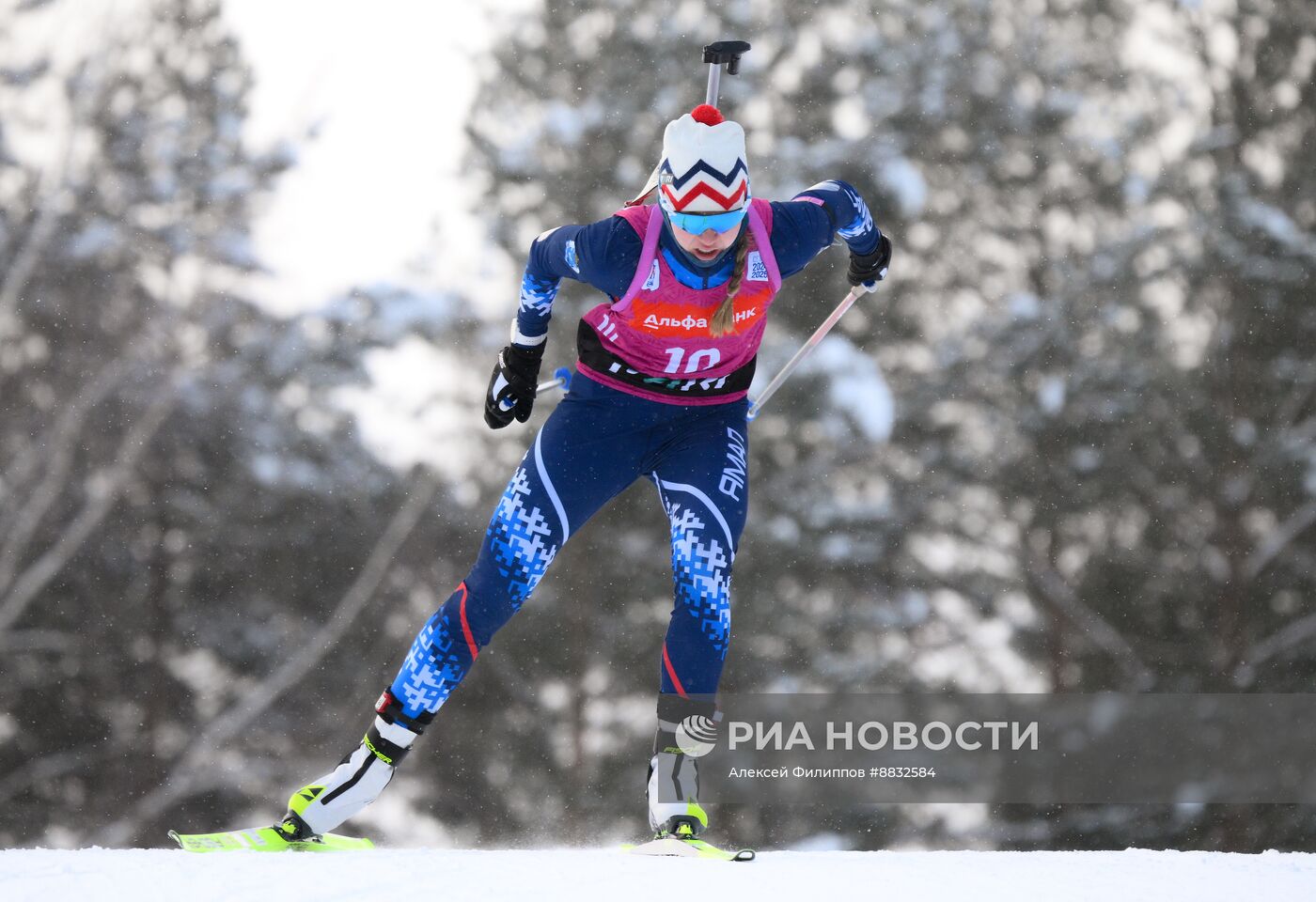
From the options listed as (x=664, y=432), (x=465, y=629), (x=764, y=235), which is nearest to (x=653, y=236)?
(x=764, y=235)

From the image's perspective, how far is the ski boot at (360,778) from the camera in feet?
10.3

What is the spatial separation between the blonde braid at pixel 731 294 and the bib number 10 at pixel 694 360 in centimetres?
9

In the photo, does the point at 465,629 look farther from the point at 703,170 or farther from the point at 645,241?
the point at 703,170

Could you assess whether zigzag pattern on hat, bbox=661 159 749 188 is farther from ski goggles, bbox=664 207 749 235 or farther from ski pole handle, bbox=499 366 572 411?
ski pole handle, bbox=499 366 572 411

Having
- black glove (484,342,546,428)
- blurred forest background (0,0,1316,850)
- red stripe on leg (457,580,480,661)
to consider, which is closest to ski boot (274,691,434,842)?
red stripe on leg (457,580,480,661)

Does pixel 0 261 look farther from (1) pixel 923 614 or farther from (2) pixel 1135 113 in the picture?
(2) pixel 1135 113

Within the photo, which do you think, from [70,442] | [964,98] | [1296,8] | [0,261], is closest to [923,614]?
[964,98]

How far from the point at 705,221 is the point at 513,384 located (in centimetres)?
76

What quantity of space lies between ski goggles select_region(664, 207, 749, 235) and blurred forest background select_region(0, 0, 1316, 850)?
29.4ft

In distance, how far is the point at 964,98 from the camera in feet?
41.8

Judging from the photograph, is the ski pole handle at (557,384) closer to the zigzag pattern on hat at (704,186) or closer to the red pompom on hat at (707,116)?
the zigzag pattern on hat at (704,186)

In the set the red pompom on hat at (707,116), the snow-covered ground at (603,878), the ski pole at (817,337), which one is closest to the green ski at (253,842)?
the snow-covered ground at (603,878)

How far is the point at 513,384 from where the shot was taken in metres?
3.43

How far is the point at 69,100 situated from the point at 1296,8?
12.5 m
